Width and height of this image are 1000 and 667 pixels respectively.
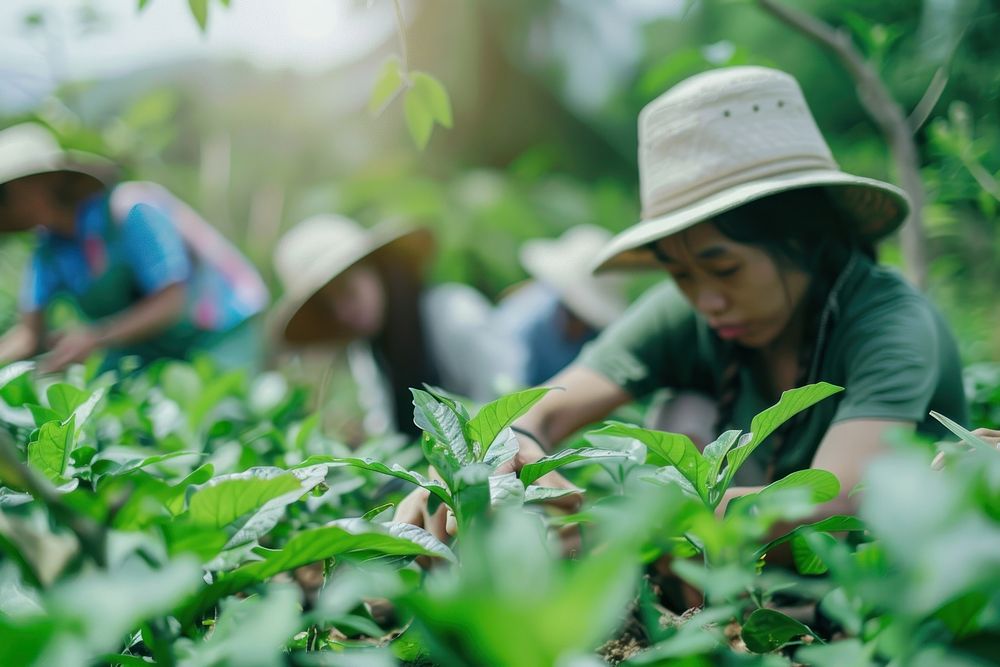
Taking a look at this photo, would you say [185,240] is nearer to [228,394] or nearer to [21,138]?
[21,138]

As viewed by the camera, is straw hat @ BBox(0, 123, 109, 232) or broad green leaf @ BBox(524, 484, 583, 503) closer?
broad green leaf @ BBox(524, 484, 583, 503)

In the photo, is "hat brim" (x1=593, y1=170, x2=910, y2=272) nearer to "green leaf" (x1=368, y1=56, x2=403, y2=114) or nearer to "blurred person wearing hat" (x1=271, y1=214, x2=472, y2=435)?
"green leaf" (x1=368, y1=56, x2=403, y2=114)

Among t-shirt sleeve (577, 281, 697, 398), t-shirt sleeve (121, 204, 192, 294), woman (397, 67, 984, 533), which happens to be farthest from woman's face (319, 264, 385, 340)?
woman (397, 67, 984, 533)

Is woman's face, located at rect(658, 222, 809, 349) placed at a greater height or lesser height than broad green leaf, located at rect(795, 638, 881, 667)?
lesser

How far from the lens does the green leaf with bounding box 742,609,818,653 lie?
1.86ft

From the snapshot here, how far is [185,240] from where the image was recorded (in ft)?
8.73

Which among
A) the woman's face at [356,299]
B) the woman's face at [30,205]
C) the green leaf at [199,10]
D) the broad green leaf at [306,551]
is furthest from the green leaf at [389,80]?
the woman's face at [30,205]

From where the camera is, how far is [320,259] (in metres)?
3.03

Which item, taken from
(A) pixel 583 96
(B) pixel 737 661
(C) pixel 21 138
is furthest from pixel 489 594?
(A) pixel 583 96

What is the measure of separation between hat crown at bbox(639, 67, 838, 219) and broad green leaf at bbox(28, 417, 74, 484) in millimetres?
861

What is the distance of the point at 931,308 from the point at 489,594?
102 cm

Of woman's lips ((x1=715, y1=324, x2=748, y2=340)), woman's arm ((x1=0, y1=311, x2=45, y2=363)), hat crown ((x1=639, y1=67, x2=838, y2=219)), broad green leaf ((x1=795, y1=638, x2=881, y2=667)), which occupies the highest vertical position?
hat crown ((x1=639, y1=67, x2=838, y2=219))

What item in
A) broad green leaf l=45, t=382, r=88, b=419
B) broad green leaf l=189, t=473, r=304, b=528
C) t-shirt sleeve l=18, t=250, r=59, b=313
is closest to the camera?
broad green leaf l=189, t=473, r=304, b=528

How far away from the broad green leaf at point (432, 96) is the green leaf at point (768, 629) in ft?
2.25
